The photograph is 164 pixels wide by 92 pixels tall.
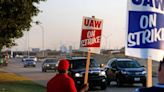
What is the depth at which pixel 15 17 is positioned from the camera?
88.8ft

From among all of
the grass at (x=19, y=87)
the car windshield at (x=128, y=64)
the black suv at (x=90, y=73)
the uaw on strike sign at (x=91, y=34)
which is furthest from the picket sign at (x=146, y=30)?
the car windshield at (x=128, y=64)

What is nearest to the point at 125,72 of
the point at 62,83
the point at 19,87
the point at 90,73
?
the point at 90,73

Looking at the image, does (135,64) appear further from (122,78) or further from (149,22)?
(149,22)

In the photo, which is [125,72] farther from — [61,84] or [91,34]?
[61,84]

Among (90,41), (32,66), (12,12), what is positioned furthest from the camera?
(32,66)

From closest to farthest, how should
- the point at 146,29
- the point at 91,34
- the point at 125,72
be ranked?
the point at 146,29
the point at 91,34
the point at 125,72

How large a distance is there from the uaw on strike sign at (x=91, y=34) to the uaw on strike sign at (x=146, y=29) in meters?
8.73

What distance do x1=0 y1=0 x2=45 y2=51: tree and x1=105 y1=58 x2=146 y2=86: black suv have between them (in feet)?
20.5

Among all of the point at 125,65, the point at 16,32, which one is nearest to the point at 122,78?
the point at 125,65

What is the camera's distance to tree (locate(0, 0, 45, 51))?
85.9 ft

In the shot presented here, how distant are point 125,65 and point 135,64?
62 cm

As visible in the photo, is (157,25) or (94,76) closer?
(157,25)

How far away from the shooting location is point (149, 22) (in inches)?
287

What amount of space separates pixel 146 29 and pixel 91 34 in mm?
9256
